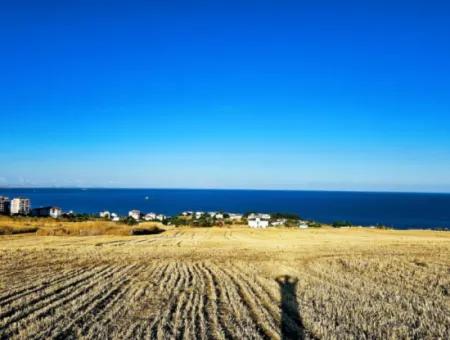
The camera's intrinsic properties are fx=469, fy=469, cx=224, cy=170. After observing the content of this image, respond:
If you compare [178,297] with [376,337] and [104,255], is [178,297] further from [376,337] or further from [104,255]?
[104,255]

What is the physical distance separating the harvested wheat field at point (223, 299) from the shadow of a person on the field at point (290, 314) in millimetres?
24

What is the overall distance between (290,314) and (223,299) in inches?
107

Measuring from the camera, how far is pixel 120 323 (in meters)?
11.1

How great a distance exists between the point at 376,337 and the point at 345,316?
1.83 metres

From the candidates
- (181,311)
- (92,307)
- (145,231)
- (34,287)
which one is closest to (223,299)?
(181,311)

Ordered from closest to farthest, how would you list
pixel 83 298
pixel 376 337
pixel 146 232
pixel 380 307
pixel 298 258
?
pixel 376 337, pixel 380 307, pixel 83 298, pixel 298 258, pixel 146 232

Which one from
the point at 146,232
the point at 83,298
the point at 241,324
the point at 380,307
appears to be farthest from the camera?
the point at 146,232

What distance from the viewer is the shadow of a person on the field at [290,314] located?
10125 millimetres

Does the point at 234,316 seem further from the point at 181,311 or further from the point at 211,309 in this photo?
the point at 181,311

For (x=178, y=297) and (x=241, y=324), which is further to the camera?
(x=178, y=297)

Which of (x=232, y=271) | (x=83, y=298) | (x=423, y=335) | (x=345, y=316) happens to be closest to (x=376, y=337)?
(x=423, y=335)

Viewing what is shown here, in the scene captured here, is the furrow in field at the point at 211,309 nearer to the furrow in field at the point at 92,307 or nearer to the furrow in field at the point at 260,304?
the furrow in field at the point at 260,304

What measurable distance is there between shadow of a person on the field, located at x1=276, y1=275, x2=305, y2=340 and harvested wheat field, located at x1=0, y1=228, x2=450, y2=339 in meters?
0.02

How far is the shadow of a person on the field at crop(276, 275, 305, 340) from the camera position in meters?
10.1
